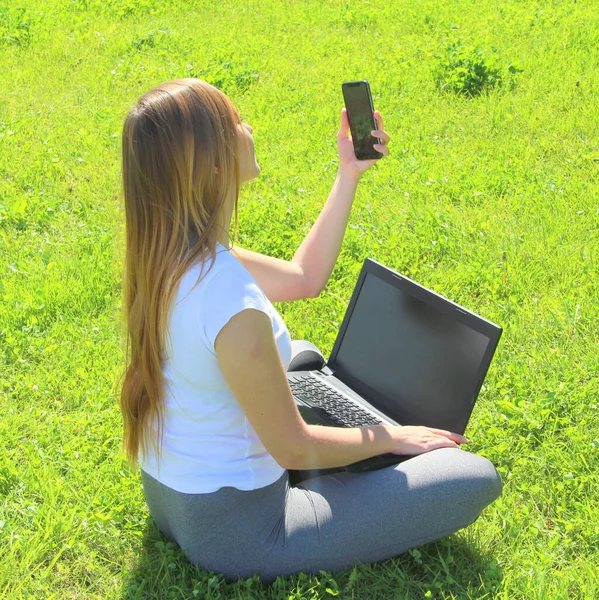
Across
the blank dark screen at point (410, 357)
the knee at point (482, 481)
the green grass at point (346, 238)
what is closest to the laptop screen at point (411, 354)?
the blank dark screen at point (410, 357)

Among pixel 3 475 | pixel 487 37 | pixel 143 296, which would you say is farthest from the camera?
pixel 487 37

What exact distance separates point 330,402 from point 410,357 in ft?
1.23

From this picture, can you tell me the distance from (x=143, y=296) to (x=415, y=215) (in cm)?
299

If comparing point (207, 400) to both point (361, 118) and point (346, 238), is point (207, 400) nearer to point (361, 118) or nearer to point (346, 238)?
point (361, 118)

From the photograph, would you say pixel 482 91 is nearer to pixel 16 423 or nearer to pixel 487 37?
pixel 487 37

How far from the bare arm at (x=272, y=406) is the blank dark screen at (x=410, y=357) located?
1.51 feet

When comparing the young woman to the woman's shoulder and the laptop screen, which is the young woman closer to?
the woman's shoulder

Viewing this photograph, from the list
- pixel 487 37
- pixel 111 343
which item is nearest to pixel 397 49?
pixel 487 37

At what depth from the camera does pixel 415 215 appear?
4.96 m

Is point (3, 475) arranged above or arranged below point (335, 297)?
below

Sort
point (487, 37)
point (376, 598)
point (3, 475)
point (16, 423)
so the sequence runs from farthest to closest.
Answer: point (487, 37) → point (16, 423) → point (3, 475) → point (376, 598)

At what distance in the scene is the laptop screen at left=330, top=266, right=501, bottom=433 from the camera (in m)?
2.84

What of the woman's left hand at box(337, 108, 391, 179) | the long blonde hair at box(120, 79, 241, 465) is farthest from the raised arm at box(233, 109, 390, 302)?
the long blonde hair at box(120, 79, 241, 465)

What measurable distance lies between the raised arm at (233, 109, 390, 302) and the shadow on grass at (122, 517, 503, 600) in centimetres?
108
